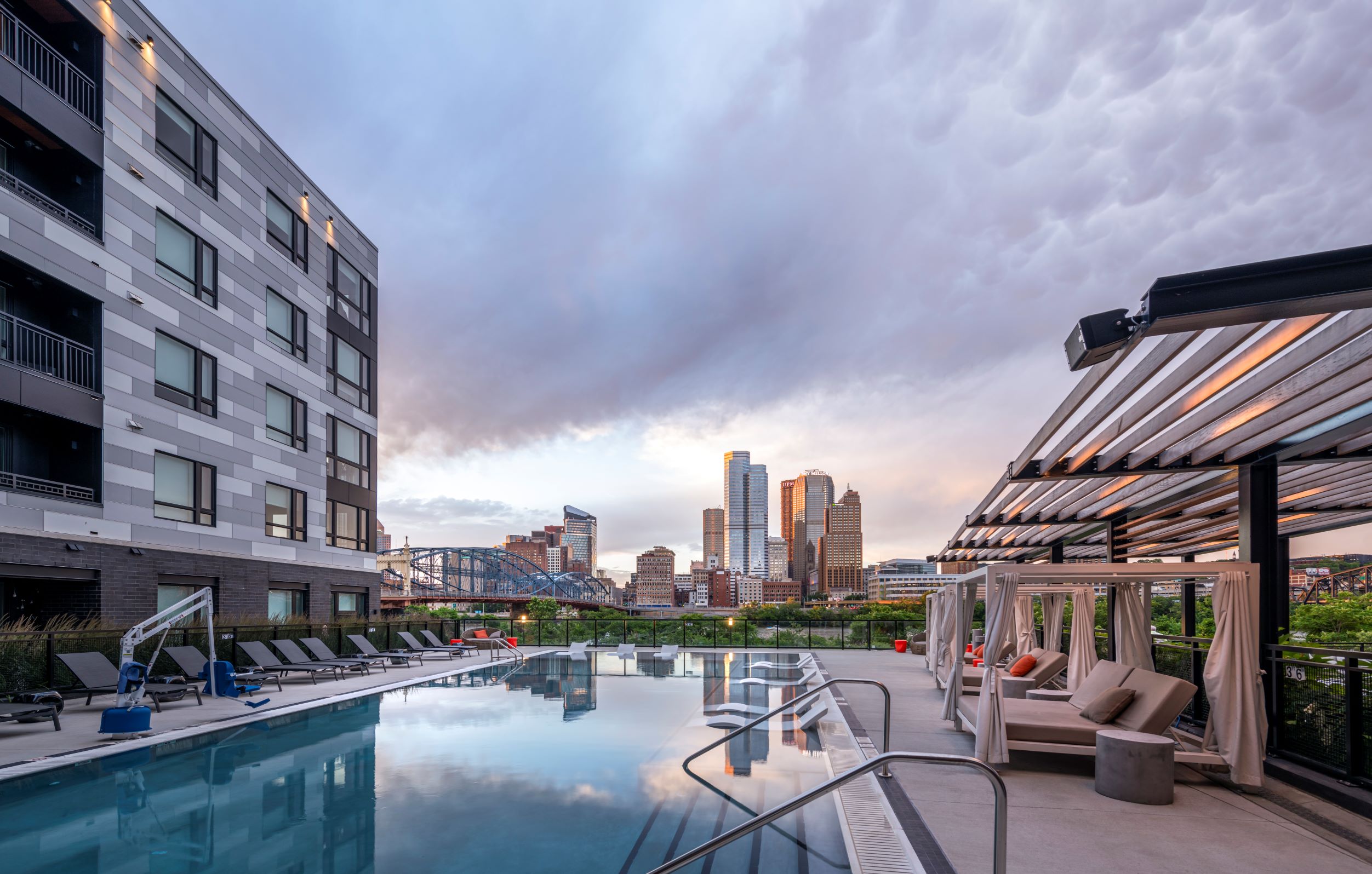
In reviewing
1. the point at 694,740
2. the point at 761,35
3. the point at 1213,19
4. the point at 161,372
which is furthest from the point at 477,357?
the point at 1213,19

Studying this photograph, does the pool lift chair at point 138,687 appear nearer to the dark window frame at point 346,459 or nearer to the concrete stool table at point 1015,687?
the concrete stool table at point 1015,687

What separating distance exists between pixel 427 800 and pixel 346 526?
20.1m

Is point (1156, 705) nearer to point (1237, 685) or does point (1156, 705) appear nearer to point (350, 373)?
point (1237, 685)

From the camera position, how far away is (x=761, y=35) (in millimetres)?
16734

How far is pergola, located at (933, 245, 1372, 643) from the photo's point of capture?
4.01m

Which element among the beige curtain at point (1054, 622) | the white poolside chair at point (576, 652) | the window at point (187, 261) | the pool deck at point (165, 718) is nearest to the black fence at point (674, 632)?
the white poolside chair at point (576, 652)

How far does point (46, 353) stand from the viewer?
50.0 ft

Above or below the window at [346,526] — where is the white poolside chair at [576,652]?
below

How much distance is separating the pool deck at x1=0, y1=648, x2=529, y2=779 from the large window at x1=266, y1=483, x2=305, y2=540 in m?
5.20

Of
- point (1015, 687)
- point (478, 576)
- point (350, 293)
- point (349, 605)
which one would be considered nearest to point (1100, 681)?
point (1015, 687)

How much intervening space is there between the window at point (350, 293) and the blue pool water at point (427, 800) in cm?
1670

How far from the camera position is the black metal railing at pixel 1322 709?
633 centimetres

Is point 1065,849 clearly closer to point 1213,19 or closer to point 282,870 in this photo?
point 282,870

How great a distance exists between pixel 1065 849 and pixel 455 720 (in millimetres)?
8975
